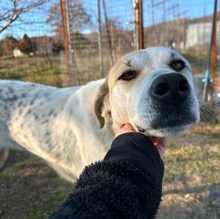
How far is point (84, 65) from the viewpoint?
278 inches

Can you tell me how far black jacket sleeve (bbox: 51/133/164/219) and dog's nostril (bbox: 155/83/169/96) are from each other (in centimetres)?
30

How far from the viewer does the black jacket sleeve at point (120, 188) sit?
3.52 feet

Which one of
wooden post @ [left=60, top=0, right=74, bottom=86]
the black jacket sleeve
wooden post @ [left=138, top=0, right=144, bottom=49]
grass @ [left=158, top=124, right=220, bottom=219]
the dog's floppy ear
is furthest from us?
wooden post @ [left=60, top=0, right=74, bottom=86]

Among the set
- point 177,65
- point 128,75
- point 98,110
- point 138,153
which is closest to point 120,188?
point 138,153

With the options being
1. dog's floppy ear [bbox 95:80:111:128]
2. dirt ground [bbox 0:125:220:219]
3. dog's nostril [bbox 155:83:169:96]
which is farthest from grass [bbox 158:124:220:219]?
dog's nostril [bbox 155:83:169:96]

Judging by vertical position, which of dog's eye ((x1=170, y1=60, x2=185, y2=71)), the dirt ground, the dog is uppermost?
dog's eye ((x1=170, y1=60, x2=185, y2=71))

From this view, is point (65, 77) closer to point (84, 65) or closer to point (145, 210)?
point (84, 65)

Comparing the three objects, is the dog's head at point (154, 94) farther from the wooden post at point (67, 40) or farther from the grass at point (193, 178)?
the wooden post at point (67, 40)

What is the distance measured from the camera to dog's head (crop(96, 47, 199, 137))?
1583 millimetres

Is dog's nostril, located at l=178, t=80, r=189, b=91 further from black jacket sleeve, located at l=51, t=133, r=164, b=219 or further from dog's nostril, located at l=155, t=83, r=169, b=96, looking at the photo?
black jacket sleeve, located at l=51, t=133, r=164, b=219

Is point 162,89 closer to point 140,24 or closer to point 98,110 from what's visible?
point 98,110

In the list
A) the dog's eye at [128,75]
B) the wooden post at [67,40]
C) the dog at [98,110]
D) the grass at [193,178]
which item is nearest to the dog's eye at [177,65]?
the dog at [98,110]

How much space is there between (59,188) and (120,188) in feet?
9.25

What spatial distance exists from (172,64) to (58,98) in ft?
4.89
